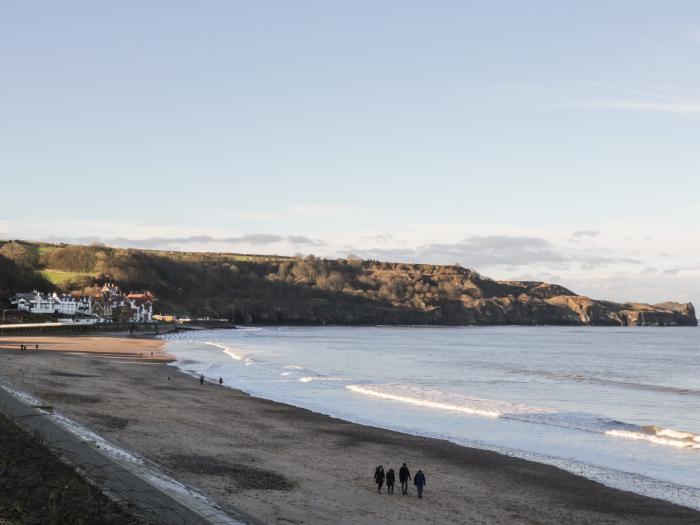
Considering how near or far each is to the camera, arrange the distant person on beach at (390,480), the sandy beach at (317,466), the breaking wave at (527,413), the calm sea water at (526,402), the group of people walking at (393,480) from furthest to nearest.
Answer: the breaking wave at (527,413) → the calm sea water at (526,402) → the distant person on beach at (390,480) → the group of people walking at (393,480) → the sandy beach at (317,466)

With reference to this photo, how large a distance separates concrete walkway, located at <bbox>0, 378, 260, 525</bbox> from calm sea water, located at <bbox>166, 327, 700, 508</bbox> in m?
14.7

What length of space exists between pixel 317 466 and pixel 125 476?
334 inches

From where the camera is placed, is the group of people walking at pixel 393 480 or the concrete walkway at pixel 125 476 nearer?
the concrete walkway at pixel 125 476

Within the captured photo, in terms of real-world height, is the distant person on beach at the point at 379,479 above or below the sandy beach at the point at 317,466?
above

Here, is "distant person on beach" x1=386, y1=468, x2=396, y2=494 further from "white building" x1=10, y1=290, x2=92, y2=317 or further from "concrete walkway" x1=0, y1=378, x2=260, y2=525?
"white building" x1=10, y1=290, x2=92, y2=317

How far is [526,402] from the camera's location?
46.8 meters

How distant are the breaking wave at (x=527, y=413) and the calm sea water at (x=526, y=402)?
0.07 metres

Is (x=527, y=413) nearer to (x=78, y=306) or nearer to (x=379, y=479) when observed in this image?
(x=379, y=479)

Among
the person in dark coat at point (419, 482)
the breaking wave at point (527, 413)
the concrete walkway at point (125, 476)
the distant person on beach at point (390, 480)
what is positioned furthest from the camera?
the breaking wave at point (527, 413)

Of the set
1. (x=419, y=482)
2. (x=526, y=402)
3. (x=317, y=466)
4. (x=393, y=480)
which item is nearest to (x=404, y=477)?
(x=393, y=480)

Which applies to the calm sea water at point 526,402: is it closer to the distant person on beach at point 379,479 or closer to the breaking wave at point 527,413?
the breaking wave at point 527,413

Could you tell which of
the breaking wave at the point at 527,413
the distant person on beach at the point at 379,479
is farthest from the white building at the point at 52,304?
the distant person on beach at the point at 379,479

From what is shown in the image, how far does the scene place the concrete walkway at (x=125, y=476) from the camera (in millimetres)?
14727

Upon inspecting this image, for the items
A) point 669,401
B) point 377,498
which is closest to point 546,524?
point 377,498
